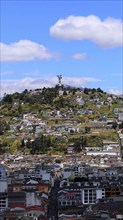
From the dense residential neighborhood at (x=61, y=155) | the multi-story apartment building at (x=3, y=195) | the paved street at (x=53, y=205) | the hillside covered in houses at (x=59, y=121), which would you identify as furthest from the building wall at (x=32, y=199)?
the hillside covered in houses at (x=59, y=121)

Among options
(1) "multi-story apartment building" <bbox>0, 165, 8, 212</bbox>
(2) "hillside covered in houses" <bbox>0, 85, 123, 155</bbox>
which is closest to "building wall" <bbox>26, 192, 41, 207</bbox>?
(1) "multi-story apartment building" <bbox>0, 165, 8, 212</bbox>

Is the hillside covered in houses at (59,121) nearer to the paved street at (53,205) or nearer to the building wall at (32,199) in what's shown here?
the paved street at (53,205)

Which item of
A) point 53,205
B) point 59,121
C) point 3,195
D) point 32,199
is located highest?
point 59,121

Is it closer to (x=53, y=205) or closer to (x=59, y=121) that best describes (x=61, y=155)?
(x=59, y=121)

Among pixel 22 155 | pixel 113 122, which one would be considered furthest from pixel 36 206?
pixel 113 122

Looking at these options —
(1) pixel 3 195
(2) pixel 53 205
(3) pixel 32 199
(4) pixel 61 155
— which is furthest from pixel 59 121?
(3) pixel 32 199

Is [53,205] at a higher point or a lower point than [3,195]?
lower

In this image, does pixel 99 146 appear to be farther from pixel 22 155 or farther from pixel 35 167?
pixel 35 167

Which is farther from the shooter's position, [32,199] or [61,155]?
[61,155]

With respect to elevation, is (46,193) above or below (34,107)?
below
